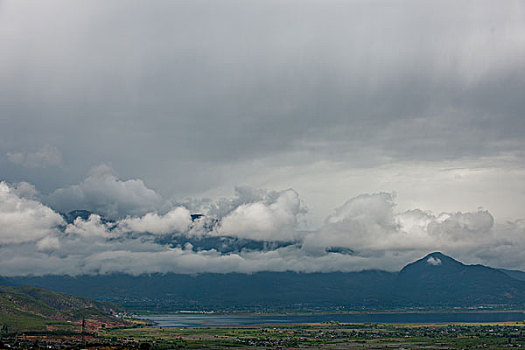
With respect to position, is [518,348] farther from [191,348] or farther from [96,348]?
[96,348]

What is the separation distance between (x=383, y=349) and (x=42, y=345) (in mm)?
106983

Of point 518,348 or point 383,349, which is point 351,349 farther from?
point 518,348

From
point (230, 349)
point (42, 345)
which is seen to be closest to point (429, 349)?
point (230, 349)

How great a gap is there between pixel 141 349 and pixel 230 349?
133 feet

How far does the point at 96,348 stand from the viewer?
525ft

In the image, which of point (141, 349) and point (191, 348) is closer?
point (141, 349)

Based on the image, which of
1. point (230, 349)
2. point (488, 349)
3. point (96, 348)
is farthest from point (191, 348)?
point (488, 349)

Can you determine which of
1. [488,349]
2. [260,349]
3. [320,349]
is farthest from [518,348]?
[260,349]

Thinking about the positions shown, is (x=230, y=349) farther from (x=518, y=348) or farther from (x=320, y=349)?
(x=518, y=348)

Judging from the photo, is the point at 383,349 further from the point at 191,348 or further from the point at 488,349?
the point at 191,348

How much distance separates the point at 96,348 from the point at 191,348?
1767 inches

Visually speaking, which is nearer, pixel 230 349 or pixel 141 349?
pixel 141 349

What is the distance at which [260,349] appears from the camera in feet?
651

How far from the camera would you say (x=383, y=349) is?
19950 centimetres
